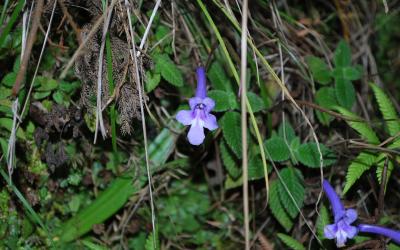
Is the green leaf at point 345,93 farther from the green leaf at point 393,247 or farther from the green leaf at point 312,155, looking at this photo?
the green leaf at point 393,247

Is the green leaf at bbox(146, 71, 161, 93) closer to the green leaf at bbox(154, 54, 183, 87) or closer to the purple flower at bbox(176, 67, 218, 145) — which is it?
the green leaf at bbox(154, 54, 183, 87)

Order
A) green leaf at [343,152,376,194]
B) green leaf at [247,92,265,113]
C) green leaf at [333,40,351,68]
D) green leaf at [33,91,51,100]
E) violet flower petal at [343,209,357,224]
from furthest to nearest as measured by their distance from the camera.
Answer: green leaf at [333,40,351,68], green leaf at [247,92,265,113], green leaf at [33,91,51,100], green leaf at [343,152,376,194], violet flower petal at [343,209,357,224]

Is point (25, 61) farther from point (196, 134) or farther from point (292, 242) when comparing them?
point (292, 242)

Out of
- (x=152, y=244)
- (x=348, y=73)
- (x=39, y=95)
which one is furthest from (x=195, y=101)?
(x=348, y=73)

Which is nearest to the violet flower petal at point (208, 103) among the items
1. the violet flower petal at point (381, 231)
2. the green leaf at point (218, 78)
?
the green leaf at point (218, 78)

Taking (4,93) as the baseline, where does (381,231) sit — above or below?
below

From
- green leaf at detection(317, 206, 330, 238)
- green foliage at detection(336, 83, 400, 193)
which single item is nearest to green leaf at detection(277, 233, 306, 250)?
green leaf at detection(317, 206, 330, 238)

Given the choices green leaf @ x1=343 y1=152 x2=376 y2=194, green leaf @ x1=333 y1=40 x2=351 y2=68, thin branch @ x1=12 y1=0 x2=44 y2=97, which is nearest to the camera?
thin branch @ x1=12 y1=0 x2=44 y2=97
